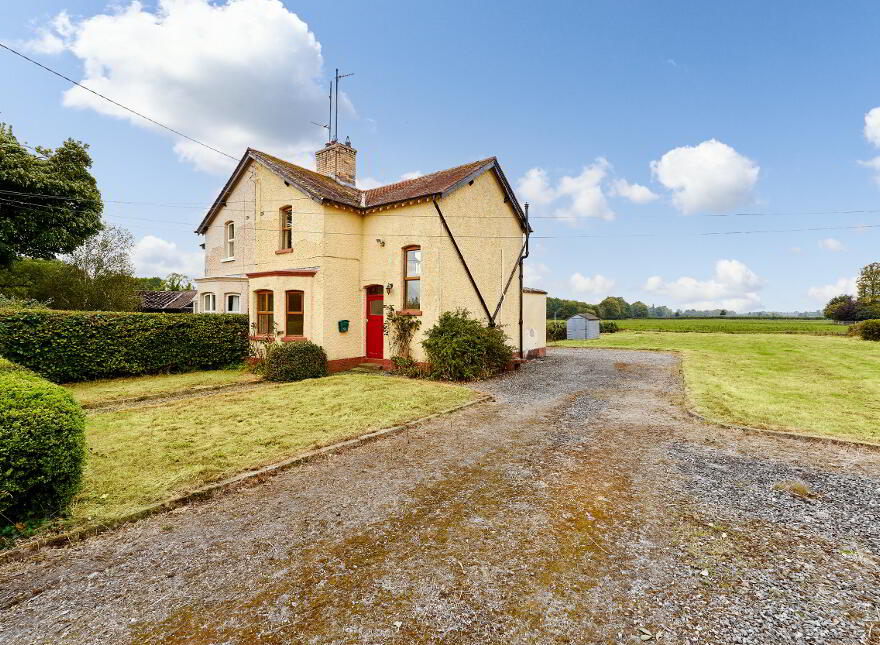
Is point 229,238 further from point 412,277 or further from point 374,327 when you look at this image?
point 412,277

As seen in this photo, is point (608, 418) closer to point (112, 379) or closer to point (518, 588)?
point (518, 588)

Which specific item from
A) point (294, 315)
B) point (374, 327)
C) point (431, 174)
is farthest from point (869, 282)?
point (294, 315)

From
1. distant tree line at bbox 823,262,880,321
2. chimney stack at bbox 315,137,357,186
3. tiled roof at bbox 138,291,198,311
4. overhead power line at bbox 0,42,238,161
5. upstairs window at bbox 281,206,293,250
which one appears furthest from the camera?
distant tree line at bbox 823,262,880,321

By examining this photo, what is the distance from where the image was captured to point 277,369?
12.0 meters

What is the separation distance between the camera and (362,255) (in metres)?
14.7

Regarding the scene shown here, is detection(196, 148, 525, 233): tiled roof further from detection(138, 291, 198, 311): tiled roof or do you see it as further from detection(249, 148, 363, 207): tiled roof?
detection(138, 291, 198, 311): tiled roof

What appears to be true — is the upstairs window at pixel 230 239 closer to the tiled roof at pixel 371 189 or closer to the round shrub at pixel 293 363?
the tiled roof at pixel 371 189

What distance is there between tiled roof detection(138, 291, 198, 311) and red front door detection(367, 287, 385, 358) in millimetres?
21128

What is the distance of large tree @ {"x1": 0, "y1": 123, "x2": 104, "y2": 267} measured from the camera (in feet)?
60.1

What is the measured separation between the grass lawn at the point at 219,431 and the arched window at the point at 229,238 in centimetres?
959

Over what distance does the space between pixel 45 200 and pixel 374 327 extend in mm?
19510

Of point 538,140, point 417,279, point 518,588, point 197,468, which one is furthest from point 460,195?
point 518,588

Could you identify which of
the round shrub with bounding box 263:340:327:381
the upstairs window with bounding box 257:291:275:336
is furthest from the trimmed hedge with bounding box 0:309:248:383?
the round shrub with bounding box 263:340:327:381

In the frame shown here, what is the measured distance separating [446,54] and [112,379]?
1604cm
